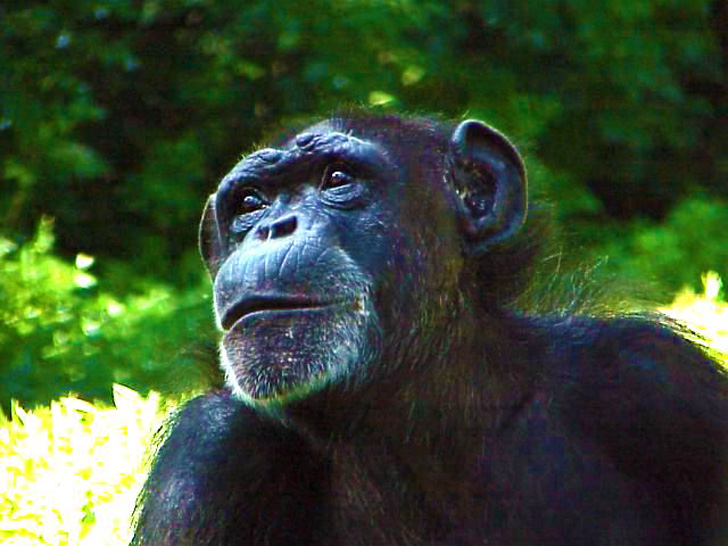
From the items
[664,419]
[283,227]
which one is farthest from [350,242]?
[664,419]

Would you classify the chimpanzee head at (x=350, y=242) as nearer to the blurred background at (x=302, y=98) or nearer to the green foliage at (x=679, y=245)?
the green foliage at (x=679, y=245)

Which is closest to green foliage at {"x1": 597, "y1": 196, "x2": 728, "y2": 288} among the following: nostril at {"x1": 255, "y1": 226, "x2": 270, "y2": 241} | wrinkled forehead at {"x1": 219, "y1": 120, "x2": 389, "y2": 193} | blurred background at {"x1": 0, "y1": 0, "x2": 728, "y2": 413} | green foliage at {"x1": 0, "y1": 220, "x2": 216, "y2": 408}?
blurred background at {"x1": 0, "y1": 0, "x2": 728, "y2": 413}

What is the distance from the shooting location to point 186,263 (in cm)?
1077

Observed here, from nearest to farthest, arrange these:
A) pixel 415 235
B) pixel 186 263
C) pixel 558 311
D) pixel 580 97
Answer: pixel 415 235 < pixel 558 311 < pixel 186 263 < pixel 580 97

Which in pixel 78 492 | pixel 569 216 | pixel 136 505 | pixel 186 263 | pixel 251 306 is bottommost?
pixel 186 263

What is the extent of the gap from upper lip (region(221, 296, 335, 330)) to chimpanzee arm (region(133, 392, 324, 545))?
37 cm

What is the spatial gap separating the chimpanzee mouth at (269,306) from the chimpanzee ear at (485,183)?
56 centimetres

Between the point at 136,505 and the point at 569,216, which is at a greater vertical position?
the point at 136,505

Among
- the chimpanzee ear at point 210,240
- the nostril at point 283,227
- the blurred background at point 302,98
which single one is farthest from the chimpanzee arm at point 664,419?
the blurred background at point 302,98

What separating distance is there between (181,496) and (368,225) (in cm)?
86

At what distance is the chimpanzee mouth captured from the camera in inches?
160

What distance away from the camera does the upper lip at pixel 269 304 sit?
4.07m

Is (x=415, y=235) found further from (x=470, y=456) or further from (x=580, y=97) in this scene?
(x=580, y=97)

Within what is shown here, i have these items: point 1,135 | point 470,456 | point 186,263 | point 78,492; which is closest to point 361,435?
point 470,456
